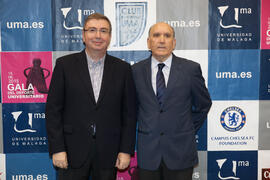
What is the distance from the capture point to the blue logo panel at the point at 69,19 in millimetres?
2547

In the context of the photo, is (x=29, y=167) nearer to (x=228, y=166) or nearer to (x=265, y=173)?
(x=228, y=166)

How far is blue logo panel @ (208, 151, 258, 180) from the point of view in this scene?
2.67m

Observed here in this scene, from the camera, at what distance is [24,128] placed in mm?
2619

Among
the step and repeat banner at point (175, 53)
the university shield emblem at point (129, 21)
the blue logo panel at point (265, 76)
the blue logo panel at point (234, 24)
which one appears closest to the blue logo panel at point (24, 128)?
the step and repeat banner at point (175, 53)

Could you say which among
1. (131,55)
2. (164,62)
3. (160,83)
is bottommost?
(160,83)

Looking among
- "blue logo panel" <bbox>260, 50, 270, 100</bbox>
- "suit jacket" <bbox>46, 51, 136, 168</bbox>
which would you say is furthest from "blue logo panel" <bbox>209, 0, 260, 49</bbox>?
"suit jacket" <bbox>46, 51, 136, 168</bbox>

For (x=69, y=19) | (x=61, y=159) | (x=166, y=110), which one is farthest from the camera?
(x=69, y=19)

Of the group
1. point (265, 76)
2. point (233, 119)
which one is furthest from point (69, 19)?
point (265, 76)

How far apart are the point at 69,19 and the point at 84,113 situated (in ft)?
3.78

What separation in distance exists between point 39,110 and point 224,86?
187cm

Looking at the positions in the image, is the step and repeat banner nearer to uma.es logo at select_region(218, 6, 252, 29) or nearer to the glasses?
uma.es logo at select_region(218, 6, 252, 29)

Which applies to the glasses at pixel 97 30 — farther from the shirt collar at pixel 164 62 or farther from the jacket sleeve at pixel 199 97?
the jacket sleeve at pixel 199 97

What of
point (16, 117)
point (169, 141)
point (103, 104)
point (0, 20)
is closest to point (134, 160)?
point (169, 141)

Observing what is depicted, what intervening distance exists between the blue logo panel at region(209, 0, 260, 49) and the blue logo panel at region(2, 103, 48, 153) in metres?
1.88
